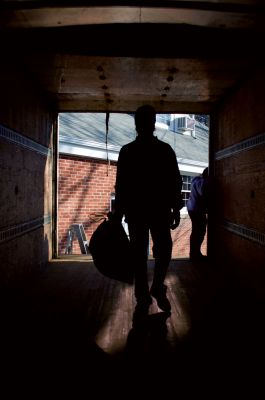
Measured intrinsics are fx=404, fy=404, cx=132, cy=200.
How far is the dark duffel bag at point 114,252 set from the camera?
3742 mm

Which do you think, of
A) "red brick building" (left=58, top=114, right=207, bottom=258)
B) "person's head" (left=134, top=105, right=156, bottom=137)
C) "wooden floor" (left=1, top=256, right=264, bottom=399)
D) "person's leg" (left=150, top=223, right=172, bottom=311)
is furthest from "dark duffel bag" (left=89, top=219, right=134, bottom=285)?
"red brick building" (left=58, top=114, right=207, bottom=258)

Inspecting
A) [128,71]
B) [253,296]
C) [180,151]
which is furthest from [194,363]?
[180,151]

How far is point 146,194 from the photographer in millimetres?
3672

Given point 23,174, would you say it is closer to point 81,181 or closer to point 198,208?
point 198,208

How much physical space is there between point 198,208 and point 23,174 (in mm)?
3320

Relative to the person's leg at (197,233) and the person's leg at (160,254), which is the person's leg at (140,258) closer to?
the person's leg at (160,254)

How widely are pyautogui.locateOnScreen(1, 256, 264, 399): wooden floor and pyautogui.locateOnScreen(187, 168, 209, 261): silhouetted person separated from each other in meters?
2.25

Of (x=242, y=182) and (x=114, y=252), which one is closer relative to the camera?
(x=114, y=252)

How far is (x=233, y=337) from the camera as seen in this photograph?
3258 mm

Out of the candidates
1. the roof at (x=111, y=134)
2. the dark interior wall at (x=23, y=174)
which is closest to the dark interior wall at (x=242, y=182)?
the dark interior wall at (x=23, y=174)

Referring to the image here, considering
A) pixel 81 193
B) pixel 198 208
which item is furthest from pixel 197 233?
pixel 81 193

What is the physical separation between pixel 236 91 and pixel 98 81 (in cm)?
198

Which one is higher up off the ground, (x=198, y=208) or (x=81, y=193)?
(x=81, y=193)

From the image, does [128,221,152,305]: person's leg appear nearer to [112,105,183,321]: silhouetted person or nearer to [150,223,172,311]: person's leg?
[112,105,183,321]: silhouetted person
